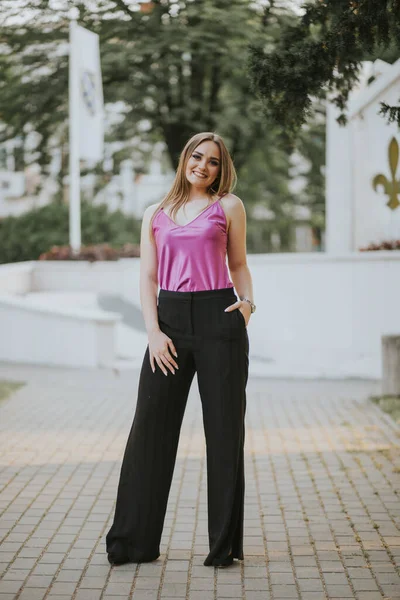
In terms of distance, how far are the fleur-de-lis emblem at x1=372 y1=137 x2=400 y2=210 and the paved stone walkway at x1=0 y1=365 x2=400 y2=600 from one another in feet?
15.3

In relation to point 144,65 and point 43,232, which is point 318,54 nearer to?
point 144,65

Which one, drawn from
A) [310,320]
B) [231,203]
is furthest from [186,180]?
[310,320]

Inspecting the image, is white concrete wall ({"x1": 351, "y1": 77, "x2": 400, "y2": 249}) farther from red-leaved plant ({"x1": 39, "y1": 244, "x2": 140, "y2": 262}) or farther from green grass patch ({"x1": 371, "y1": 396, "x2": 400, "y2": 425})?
red-leaved plant ({"x1": 39, "y1": 244, "x2": 140, "y2": 262})

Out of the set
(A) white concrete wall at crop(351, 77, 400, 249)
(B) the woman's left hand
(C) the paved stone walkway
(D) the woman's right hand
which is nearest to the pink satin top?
(B) the woman's left hand

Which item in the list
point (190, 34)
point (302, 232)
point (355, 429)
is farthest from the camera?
point (302, 232)

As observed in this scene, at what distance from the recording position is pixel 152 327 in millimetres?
4703

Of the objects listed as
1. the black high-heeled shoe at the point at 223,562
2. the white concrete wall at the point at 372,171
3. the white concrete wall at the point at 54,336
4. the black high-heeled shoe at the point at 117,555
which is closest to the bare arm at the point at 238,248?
the black high-heeled shoe at the point at 223,562

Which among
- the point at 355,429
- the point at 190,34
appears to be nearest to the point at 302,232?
the point at 190,34

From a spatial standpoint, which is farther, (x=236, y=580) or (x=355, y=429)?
(x=355, y=429)

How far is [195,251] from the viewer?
15.2ft

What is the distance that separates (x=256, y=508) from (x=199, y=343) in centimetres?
197

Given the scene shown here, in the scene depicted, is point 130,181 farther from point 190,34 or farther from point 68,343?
point 68,343

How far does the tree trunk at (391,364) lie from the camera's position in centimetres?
1030

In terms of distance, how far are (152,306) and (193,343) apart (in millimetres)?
259
